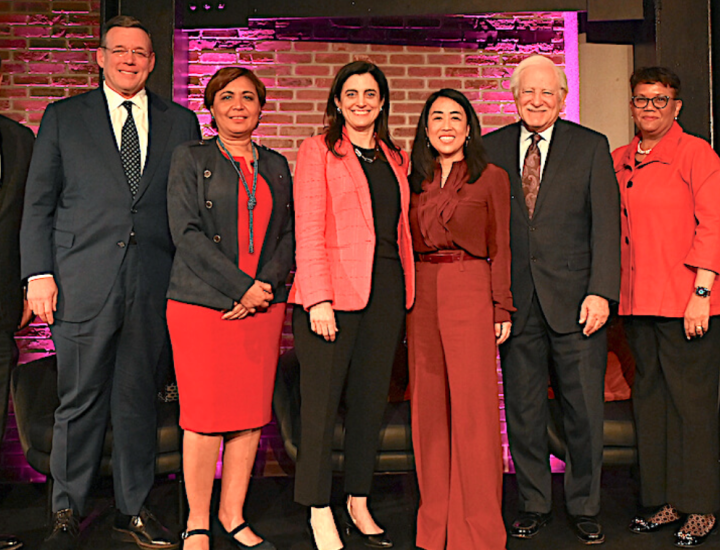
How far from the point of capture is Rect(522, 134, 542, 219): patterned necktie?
293 centimetres

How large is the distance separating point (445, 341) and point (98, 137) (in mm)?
1625

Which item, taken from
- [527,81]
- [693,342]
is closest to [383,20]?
[527,81]

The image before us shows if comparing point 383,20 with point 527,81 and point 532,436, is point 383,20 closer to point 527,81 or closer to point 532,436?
point 527,81

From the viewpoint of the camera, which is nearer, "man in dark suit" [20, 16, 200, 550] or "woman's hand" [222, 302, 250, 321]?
"woman's hand" [222, 302, 250, 321]

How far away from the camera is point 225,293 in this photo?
2.58 m

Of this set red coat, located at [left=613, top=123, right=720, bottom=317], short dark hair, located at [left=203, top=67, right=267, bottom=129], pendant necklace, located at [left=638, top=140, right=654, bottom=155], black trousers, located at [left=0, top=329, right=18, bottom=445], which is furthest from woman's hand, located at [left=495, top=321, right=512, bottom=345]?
black trousers, located at [left=0, top=329, right=18, bottom=445]

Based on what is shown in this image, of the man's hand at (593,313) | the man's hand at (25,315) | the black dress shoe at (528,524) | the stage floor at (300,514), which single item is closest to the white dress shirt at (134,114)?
the man's hand at (25,315)

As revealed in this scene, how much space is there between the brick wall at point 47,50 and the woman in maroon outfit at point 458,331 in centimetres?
213

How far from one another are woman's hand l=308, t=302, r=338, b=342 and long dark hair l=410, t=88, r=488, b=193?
2.04 feet

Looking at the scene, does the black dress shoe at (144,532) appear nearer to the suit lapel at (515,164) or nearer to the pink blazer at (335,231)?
the pink blazer at (335,231)

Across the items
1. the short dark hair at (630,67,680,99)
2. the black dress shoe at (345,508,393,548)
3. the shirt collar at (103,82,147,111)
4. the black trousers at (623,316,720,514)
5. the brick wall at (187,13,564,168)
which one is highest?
the brick wall at (187,13,564,168)

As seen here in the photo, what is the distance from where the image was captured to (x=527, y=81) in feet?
9.70

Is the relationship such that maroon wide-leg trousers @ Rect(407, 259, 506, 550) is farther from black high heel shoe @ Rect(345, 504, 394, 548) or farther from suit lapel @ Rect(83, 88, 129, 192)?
suit lapel @ Rect(83, 88, 129, 192)

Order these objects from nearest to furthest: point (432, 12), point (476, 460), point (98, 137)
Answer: point (476, 460)
point (98, 137)
point (432, 12)
